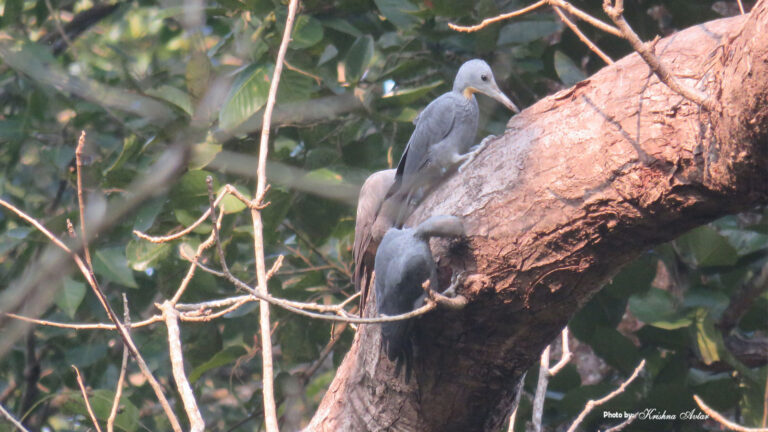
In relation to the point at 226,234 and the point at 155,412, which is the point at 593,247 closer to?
the point at 226,234

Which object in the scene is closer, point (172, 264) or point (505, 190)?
point (505, 190)

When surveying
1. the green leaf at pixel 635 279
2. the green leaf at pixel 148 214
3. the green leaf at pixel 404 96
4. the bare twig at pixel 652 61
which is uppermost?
the bare twig at pixel 652 61

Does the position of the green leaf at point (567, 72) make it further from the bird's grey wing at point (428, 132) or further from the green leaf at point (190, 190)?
the green leaf at point (190, 190)

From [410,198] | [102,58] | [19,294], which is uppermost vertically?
[410,198]

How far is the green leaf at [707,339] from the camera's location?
8.63 ft

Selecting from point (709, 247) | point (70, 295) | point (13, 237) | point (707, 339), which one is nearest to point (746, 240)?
point (709, 247)

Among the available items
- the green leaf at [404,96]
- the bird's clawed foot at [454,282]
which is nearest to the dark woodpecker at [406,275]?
the bird's clawed foot at [454,282]

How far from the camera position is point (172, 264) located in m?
2.83

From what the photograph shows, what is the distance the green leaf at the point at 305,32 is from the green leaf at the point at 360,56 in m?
0.13

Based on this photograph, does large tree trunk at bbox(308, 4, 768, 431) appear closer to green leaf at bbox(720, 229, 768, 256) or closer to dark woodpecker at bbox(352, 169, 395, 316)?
dark woodpecker at bbox(352, 169, 395, 316)

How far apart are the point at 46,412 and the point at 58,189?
112cm

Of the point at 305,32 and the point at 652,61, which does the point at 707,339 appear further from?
the point at 305,32

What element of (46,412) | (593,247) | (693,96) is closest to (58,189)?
(46,412)

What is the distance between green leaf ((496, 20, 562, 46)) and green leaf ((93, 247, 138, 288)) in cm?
167
